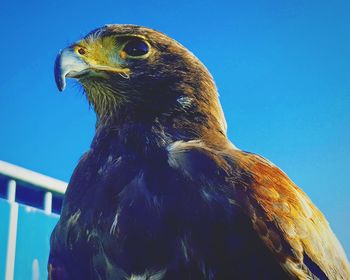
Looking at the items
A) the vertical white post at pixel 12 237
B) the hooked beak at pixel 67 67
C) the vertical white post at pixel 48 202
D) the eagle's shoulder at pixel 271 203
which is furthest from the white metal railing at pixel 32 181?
the eagle's shoulder at pixel 271 203

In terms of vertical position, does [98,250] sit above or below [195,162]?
below

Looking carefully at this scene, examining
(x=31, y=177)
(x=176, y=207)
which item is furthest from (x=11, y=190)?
(x=176, y=207)

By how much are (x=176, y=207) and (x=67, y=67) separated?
0.76 meters

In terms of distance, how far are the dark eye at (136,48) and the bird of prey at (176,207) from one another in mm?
126

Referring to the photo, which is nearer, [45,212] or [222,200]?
[222,200]

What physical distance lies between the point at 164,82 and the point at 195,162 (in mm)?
591

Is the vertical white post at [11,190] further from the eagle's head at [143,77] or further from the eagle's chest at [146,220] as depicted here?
the eagle's chest at [146,220]

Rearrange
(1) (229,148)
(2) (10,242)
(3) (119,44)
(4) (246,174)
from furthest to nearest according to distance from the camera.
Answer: (2) (10,242), (3) (119,44), (1) (229,148), (4) (246,174)

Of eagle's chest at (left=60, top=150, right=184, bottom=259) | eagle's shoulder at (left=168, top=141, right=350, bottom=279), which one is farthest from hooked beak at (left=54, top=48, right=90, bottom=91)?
eagle's shoulder at (left=168, top=141, right=350, bottom=279)

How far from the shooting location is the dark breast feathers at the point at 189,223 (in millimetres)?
2021

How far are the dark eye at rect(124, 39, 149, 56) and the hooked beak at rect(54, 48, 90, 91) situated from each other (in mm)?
211

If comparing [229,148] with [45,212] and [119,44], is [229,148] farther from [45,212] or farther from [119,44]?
[45,212]

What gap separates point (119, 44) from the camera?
2.66 m

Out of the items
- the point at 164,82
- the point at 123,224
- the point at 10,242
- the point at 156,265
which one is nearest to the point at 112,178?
the point at 123,224
